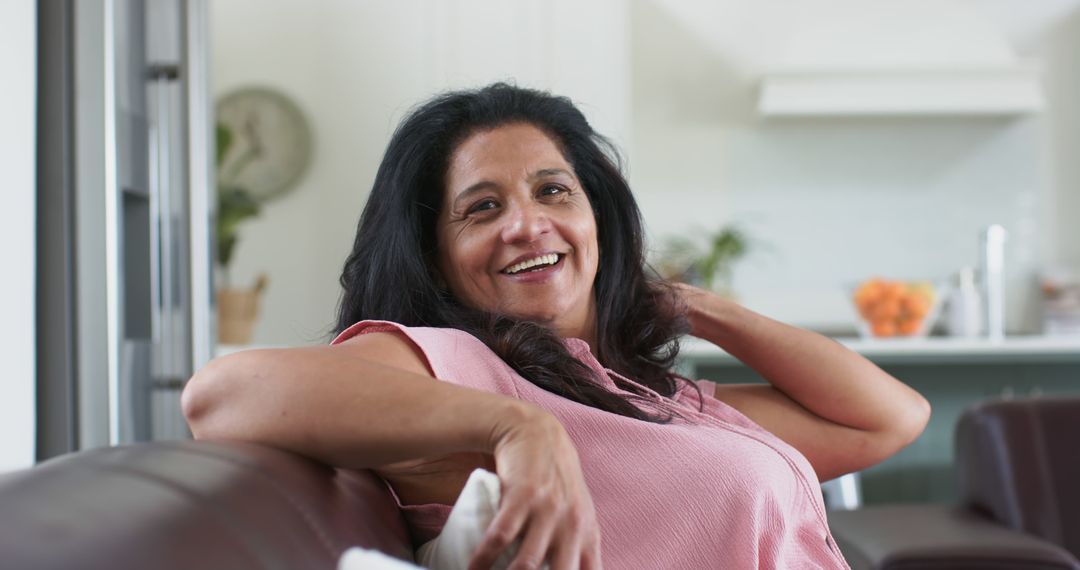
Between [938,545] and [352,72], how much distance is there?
314cm

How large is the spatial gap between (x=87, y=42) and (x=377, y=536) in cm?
156

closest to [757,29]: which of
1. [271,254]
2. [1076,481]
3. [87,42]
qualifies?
[271,254]

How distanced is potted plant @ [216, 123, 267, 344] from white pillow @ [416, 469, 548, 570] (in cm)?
325

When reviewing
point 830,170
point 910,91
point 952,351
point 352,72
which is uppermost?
point 352,72

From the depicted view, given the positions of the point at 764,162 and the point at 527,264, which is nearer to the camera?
Result: the point at 527,264

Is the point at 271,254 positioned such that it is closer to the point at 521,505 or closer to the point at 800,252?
the point at 800,252

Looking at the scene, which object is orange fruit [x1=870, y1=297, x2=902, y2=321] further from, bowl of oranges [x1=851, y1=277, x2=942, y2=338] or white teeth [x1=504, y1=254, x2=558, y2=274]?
white teeth [x1=504, y1=254, x2=558, y2=274]

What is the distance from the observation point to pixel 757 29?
15.4ft

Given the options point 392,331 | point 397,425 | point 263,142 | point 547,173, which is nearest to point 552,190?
point 547,173

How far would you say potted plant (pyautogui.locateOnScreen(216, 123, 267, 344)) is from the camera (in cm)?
398

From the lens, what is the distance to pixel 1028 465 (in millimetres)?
2363

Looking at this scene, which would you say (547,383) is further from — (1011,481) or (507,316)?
(1011,481)

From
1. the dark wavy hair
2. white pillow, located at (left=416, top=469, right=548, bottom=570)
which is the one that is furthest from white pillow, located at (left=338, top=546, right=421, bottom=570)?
the dark wavy hair

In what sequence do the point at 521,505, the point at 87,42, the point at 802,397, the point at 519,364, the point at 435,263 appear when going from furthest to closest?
the point at 87,42 < the point at 802,397 < the point at 435,263 < the point at 519,364 < the point at 521,505
